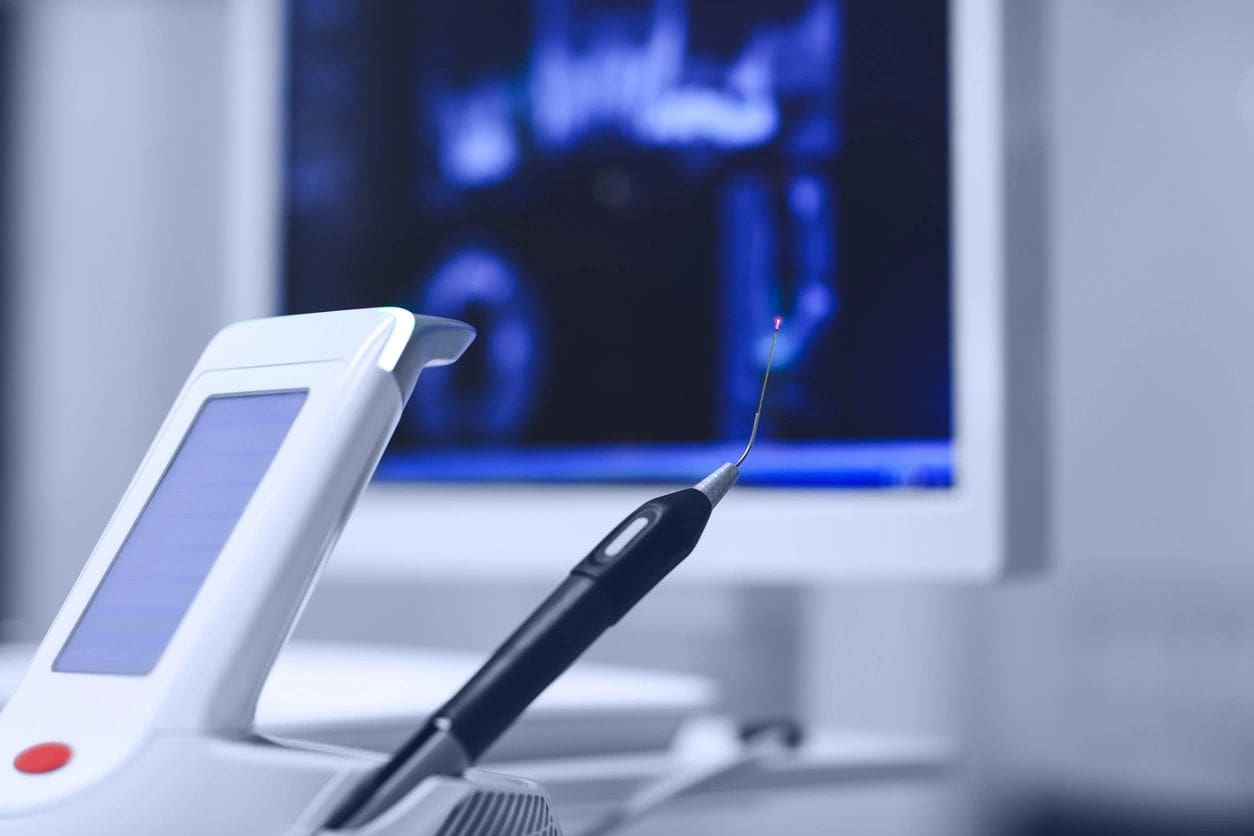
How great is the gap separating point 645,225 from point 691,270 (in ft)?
0.11

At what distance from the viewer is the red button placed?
0.31m

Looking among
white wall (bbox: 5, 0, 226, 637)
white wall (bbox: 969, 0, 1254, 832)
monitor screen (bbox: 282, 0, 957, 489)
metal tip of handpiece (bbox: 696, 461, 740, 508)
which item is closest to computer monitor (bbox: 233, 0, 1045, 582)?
monitor screen (bbox: 282, 0, 957, 489)

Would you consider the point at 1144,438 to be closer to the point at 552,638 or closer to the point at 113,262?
the point at 552,638

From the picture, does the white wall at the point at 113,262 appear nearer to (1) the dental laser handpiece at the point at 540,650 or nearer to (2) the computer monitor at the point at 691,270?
(2) the computer monitor at the point at 691,270

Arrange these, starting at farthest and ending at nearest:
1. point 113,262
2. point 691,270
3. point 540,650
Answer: point 113,262 < point 691,270 < point 540,650

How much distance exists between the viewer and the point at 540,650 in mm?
302

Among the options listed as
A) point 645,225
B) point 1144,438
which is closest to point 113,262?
point 645,225

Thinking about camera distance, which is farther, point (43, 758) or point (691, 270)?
point (691, 270)

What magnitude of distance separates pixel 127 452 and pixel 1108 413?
787mm

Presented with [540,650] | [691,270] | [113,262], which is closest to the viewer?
[540,650]

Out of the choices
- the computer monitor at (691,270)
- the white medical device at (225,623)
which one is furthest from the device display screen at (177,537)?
the computer monitor at (691,270)

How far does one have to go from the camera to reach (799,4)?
0.62m

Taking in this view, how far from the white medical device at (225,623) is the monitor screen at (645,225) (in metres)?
0.28

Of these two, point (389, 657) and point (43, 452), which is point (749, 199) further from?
point (43, 452)
